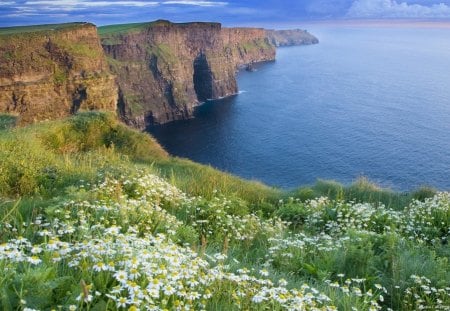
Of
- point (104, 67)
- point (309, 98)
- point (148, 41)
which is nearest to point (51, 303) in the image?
point (104, 67)

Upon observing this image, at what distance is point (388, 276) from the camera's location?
7.78 meters

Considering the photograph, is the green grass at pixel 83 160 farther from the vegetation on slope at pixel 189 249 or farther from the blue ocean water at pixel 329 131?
the blue ocean water at pixel 329 131

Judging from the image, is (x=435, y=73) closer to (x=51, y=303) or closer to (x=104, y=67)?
(x=104, y=67)

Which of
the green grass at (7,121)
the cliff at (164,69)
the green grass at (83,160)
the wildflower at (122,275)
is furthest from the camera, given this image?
the cliff at (164,69)

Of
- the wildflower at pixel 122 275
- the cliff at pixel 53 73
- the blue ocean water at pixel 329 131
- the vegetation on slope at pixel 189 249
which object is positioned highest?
the wildflower at pixel 122 275

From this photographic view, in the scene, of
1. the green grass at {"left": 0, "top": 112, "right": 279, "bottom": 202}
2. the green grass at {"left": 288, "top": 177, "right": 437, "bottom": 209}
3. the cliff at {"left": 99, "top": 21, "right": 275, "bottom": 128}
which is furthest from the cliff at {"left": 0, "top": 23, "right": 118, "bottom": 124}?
the green grass at {"left": 288, "top": 177, "right": 437, "bottom": 209}

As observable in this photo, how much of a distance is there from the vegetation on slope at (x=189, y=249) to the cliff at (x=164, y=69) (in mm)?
95360

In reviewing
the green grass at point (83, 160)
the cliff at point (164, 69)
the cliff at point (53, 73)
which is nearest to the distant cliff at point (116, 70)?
the cliff at point (53, 73)

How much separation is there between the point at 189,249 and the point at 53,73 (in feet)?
248

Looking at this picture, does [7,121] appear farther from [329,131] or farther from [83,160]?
[329,131]

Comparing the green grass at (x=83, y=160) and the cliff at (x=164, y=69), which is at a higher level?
the green grass at (x=83, y=160)

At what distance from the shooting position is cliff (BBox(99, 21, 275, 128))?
113375 mm

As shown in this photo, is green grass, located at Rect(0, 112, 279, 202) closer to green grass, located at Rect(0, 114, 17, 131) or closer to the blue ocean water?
green grass, located at Rect(0, 114, 17, 131)

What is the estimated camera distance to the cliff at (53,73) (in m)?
68.2
